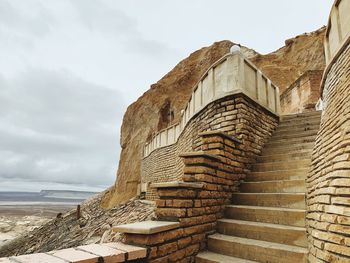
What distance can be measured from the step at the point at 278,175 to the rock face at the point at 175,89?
17.2 m

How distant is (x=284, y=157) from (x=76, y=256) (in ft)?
13.9

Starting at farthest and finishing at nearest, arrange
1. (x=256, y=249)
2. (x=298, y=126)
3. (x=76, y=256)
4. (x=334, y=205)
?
1. (x=298, y=126)
2. (x=256, y=249)
3. (x=334, y=205)
4. (x=76, y=256)

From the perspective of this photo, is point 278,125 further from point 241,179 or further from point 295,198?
point 295,198

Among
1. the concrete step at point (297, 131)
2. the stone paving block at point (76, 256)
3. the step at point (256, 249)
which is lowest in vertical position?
the step at point (256, 249)

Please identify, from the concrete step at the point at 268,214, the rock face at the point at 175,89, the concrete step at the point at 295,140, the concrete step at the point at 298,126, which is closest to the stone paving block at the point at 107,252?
the concrete step at the point at 268,214

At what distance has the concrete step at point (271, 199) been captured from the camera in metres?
3.38

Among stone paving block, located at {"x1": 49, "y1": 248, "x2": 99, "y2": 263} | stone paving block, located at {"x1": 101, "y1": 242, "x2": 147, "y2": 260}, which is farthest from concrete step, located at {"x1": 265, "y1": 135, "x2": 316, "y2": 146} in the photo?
stone paving block, located at {"x1": 49, "y1": 248, "x2": 99, "y2": 263}

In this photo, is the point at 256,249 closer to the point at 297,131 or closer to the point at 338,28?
the point at 297,131

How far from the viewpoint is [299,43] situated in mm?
20938

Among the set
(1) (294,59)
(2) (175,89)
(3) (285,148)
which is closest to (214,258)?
(3) (285,148)

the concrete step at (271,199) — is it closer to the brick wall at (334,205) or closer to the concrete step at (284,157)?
the brick wall at (334,205)

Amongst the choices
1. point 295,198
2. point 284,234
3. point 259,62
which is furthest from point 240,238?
point 259,62

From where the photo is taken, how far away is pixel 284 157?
15.8 ft

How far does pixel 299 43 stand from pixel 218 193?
861 inches
